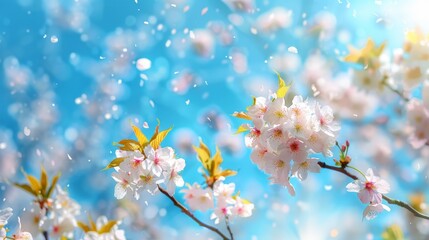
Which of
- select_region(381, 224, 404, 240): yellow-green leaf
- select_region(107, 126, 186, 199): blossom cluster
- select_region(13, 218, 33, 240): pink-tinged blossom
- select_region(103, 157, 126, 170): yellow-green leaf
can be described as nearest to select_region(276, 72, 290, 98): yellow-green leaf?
select_region(107, 126, 186, 199): blossom cluster

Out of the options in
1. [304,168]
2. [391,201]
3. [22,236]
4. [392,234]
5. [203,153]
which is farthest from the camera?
[392,234]

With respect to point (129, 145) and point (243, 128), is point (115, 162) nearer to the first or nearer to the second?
point (129, 145)

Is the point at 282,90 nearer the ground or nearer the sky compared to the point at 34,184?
nearer the sky

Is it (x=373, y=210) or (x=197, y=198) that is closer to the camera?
(x=373, y=210)

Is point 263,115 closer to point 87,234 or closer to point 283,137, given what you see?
point 283,137

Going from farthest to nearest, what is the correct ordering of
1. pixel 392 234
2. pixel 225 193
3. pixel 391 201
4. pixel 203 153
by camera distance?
1. pixel 392 234
2. pixel 225 193
3. pixel 203 153
4. pixel 391 201

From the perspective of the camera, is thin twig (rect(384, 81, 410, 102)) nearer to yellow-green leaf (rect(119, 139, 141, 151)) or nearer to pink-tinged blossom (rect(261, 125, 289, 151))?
pink-tinged blossom (rect(261, 125, 289, 151))

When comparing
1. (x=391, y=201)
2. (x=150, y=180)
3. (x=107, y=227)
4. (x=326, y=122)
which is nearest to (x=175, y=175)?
(x=150, y=180)
